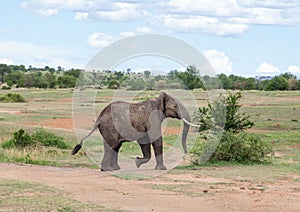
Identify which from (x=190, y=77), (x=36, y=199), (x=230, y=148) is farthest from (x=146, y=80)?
(x=36, y=199)

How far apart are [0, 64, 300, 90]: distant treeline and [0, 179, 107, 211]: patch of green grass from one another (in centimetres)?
524

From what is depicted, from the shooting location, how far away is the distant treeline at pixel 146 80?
716 inches

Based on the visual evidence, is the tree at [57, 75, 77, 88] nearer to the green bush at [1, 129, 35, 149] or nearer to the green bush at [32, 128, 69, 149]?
the green bush at [32, 128, 69, 149]

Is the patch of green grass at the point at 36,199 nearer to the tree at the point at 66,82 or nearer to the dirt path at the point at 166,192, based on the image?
the dirt path at the point at 166,192

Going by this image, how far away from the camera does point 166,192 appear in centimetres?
1153

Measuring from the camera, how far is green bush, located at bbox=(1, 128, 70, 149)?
20109 millimetres

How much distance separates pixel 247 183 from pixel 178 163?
4.51 meters

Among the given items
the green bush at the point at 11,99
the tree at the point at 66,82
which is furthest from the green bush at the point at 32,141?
the tree at the point at 66,82

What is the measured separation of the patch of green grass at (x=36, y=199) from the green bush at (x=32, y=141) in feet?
27.5

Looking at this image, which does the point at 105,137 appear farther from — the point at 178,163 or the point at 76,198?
the point at 76,198

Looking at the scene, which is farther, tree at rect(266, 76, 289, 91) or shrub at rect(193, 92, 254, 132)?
tree at rect(266, 76, 289, 91)

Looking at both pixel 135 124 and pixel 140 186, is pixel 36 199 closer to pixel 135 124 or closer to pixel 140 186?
pixel 140 186

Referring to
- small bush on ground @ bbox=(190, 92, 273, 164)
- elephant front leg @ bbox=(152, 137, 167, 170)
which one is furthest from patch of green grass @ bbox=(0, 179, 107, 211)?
small bush on ground @ bbox=(190, 92, 273, 164)

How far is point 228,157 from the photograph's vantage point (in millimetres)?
17062
